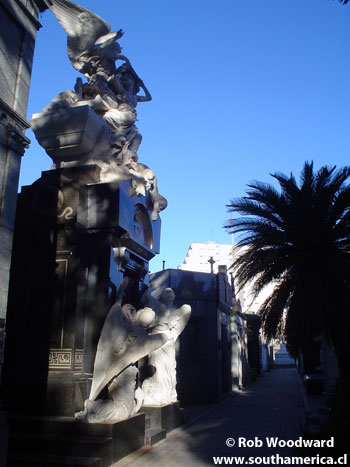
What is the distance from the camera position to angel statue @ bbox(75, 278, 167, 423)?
613 cm

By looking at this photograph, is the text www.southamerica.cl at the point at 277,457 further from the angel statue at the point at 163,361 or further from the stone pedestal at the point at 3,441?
the stone pedestal at the point at 3,441

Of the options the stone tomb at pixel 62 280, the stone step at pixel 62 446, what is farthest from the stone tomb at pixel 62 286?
the stone step at pixel 62 446

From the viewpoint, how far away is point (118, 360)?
6.28 meters

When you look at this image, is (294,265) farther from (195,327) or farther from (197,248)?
(197,248)

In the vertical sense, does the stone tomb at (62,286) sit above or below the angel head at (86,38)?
below

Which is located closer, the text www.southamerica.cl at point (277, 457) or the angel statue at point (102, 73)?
the text www.southamerica.cl at point (277, 457)

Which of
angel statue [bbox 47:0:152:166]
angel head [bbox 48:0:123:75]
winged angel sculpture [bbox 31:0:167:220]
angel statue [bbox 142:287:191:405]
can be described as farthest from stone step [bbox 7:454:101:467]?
angel head [bbox 48:0:123:75]

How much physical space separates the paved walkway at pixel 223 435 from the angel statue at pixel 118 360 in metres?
0.71

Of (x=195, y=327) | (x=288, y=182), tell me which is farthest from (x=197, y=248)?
(x=288, y=182)

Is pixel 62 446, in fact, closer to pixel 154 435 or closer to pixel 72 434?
pixel 72 434

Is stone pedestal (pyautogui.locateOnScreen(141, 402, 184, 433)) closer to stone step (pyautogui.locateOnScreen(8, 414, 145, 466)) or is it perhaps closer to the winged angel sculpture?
stone step (pyautogui.locateOnScreen(8, 414, 145, 466))

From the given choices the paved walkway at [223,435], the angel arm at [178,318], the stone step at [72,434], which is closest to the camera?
the stone step at [72,434]

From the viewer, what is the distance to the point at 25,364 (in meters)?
6.69

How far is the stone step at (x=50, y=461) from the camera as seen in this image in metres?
5.09
